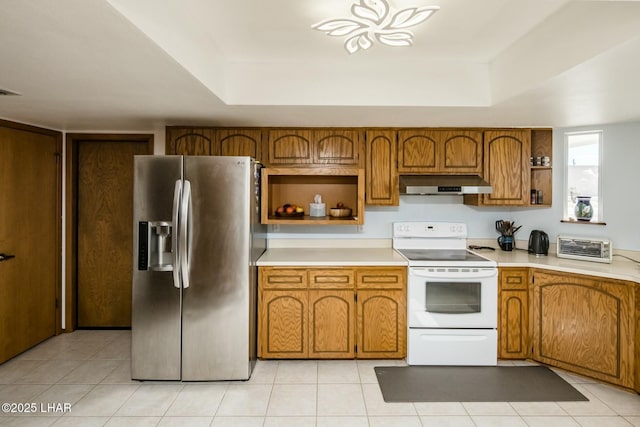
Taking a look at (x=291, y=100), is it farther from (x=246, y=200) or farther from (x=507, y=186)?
(x=507, y=186)

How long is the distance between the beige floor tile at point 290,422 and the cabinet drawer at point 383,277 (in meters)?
1.14

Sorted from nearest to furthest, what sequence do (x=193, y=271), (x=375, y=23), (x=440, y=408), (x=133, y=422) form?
(x=375, y=23), (x=133, y=422), (x=440, y=408), (x=193, y=271)

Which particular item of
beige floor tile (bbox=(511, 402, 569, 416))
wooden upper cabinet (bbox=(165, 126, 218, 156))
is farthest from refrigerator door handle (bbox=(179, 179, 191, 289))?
beige floor tile (bbox=(511, 402, 569, 416))

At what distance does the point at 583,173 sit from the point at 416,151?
1.60 metres

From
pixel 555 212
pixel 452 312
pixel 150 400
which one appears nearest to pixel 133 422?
pixel 150 400

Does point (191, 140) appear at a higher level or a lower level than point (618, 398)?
higher

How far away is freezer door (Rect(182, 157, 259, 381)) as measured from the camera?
8.81 ft

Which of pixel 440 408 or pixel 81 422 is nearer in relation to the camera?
pixel 81 422

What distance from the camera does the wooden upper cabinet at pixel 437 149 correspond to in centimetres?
345

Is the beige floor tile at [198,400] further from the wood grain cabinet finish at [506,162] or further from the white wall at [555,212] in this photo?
the wood grain cabinet finish at [506,162]

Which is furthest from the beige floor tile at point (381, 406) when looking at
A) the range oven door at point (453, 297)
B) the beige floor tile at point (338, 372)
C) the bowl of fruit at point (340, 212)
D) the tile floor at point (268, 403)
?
the bowl of fruit at point (340, 212)

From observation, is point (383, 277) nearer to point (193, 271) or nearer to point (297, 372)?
point (297, 372)

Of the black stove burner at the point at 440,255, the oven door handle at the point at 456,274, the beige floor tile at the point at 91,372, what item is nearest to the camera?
the beige floor tile at the point at 91,372

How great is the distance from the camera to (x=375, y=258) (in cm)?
322
